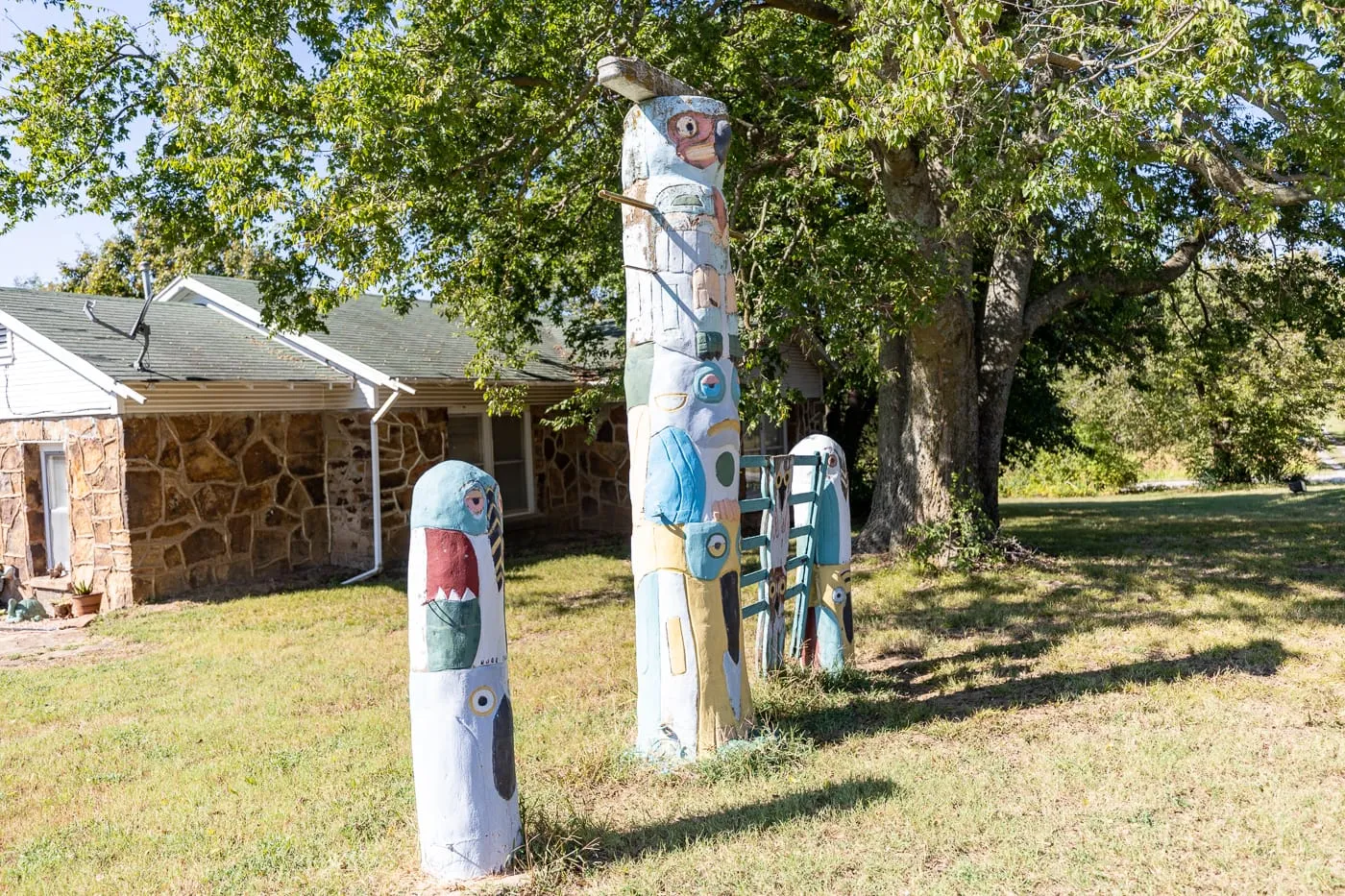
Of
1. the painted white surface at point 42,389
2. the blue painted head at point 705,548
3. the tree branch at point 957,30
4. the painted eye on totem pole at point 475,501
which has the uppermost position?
the tree branch at point 957,30

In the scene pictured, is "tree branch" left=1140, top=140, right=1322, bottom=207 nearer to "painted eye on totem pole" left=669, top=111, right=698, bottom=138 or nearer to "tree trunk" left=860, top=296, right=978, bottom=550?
"tree trunk" left=860, top=296, right=978, bottom=550

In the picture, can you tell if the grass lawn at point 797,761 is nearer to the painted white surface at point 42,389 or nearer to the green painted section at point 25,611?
the green painted section at point 25,611

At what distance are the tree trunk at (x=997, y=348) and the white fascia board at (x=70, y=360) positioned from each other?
923 centimetres

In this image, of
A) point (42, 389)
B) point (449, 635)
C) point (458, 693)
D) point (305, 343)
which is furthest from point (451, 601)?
point (305, 343)

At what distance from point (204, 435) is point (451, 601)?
8950mm

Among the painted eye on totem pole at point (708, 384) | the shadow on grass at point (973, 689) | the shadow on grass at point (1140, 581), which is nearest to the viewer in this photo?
the painted eye on totem pole at point (708, 384)

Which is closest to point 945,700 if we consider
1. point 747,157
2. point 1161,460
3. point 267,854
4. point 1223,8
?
point 267,854

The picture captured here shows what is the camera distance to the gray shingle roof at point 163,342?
37.1ft

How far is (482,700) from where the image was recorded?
404cm

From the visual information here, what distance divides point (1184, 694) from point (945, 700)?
4.63 feet

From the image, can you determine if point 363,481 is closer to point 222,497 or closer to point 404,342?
point 222,497

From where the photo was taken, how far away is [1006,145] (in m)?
8.50

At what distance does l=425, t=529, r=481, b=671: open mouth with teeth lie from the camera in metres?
4.00

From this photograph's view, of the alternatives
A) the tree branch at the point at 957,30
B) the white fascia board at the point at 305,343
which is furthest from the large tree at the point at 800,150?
the white fascia board at the point at 305,343
